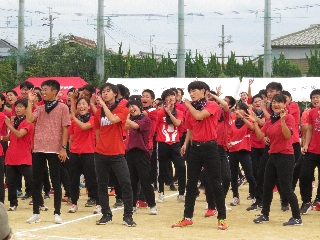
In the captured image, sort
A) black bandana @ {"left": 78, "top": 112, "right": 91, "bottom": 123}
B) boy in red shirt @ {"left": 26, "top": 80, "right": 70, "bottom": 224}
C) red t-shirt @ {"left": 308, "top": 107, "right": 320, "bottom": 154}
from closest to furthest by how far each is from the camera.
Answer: boy in red shirt @ {"left": 26, "top": 80, "right": 70, "bottom": 224}, red t-shirt @ {"left": 308, "top": 107, "right": 320, "bottom": 154}, black bandana @ {"left": 78, "top": 112, "right": 91, "bottom": 123}

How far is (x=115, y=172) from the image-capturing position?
10867 millimetres

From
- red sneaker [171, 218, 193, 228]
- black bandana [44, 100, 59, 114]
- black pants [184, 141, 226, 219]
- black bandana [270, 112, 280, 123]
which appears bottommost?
red sneaker [171, 218, 193, 228]

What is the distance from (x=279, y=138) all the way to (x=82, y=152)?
348 centimetres

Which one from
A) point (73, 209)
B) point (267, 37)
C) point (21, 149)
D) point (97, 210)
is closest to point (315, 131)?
point (97, 210)

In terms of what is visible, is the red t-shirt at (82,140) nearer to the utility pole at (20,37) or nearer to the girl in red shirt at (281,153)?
the girl in red shirt at (281,153)

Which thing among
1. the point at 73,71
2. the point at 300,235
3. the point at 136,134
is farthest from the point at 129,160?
the point at 73,71

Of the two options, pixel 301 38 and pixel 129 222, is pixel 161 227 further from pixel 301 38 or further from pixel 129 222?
pixel 301 38

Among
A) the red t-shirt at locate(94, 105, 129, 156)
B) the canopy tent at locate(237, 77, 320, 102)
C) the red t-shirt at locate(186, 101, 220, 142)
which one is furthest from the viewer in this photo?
the canopy tent at locate(237, 77, 320, 102)

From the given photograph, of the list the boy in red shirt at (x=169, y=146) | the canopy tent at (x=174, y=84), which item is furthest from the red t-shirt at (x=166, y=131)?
the canopy tent at (x=174, y=84)

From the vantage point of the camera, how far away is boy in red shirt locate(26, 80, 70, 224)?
10977 millimetres

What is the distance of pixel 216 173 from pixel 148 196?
6.07 feet

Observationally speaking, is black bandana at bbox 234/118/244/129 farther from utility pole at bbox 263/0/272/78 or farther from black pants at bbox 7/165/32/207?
utility pole at bbox 263/0/272/78

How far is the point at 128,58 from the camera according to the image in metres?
40.9

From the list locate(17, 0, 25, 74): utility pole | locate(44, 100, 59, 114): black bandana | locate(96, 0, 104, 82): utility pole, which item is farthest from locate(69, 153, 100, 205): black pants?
locate(17, 0, 25, 74): utility pole
